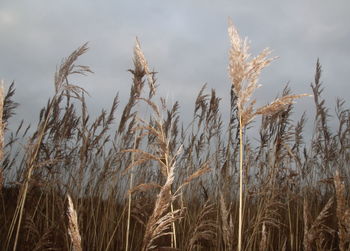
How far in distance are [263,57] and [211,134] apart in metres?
2.98

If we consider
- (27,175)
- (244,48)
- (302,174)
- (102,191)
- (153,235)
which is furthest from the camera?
(302,174)

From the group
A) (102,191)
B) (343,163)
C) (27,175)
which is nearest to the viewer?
(27,175)

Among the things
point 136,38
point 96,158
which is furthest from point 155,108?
point 96,158

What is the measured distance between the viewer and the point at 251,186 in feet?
13.4

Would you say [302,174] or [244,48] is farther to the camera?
[302,174]

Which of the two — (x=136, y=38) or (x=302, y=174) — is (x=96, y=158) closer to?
(x=136, y=38)

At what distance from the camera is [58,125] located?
3982 mm

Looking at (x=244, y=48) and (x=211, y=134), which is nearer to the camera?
(x=244, y=48)

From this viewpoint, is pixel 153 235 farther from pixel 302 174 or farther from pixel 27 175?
pixel 302 174

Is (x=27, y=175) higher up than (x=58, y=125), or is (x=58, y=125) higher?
(x=58, y=125)

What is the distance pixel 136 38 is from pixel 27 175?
122cm

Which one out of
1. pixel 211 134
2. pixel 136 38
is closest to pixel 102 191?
pixel 211 134

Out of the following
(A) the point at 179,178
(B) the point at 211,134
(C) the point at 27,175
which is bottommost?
(C) the point at 27,175

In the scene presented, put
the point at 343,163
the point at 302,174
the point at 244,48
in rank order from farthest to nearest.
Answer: the point at 343,163 < the point at 302,174 < the point at 244,48
